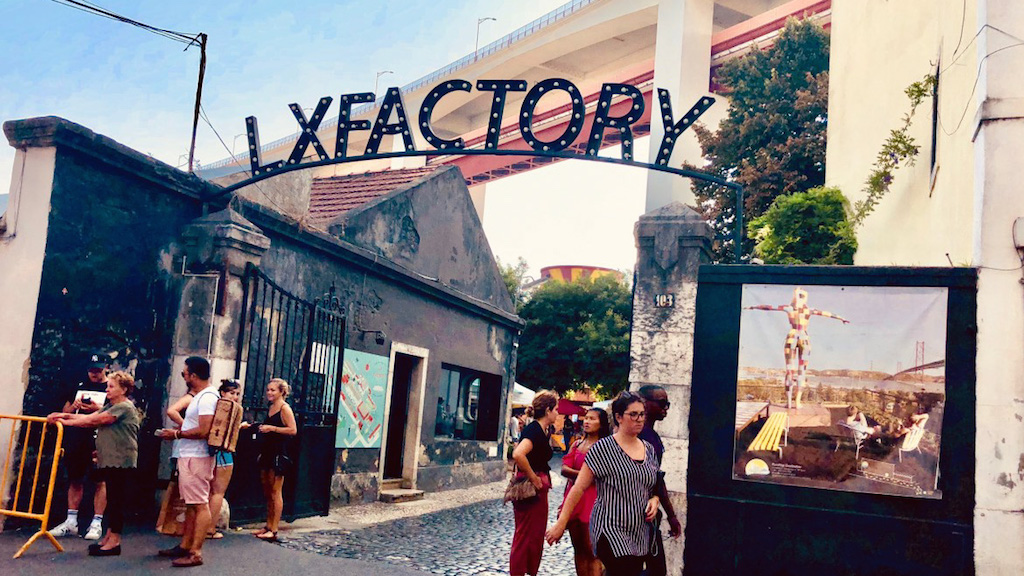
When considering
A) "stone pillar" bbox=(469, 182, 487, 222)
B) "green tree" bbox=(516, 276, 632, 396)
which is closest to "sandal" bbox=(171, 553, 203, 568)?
"green tree" bbox=(516, 276, 632, 396)

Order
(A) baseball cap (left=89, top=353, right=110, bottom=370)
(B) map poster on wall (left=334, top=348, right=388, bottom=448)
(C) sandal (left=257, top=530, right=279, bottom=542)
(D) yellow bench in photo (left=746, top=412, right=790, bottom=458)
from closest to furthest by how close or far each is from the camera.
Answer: (D) yellow bench in photo (left=746, top=412, right=790, bottom=458) < (A) baseball cap (left=89, top=353, right=110, bottom=370) < (C) sandal (left=257, top=530, right=279, bottom=542) < (B) map poster on wall (left=334, top=348, right=388, bottom=448)

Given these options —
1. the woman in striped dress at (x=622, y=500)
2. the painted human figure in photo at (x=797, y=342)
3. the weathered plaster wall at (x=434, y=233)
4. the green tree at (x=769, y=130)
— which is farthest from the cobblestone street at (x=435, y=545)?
the green tree at (x=769, y=130)

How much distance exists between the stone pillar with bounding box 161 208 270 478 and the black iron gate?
20 centimetres

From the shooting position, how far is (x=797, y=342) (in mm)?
7277

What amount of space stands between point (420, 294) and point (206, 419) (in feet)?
26.2

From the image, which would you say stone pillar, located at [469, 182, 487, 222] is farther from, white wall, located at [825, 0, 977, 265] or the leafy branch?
the leafy branch

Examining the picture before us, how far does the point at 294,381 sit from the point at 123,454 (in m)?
3.87

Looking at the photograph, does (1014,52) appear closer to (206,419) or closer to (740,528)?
(740,528)

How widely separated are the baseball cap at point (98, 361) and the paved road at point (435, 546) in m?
2.41

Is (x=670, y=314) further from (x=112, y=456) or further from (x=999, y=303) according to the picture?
(x=112, y=456)

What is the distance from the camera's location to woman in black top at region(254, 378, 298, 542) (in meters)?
8.54

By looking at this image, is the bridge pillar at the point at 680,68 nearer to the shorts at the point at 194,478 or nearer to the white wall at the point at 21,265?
the white wall at the point at 21,265

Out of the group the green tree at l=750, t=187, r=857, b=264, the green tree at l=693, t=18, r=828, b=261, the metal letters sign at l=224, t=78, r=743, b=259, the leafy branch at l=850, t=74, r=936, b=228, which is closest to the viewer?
the metal letters sign at l=224, t=78, r=743, b=259

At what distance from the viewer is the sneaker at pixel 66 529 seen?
24.4 ft
